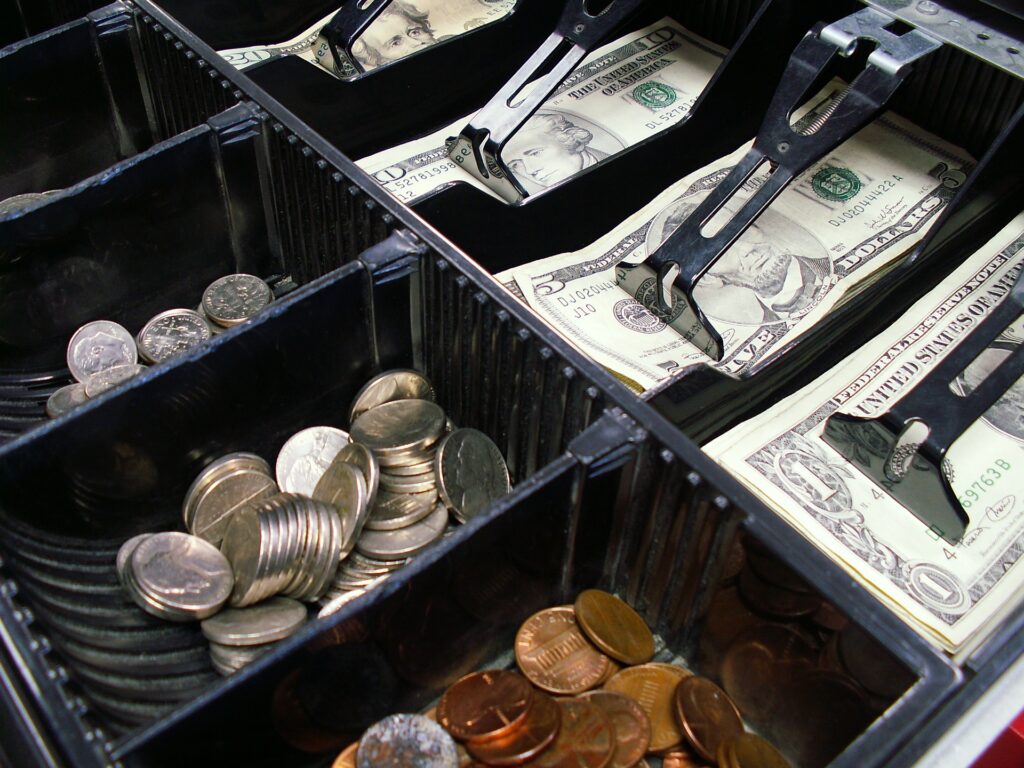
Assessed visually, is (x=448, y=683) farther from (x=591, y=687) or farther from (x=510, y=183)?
(x=510, y=183)

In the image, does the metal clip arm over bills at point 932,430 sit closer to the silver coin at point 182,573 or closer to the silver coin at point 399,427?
the silver coin at point 399,427

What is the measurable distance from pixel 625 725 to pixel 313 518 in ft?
0.93

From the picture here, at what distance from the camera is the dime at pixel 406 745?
0.65 m

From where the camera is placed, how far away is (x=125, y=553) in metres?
0.77

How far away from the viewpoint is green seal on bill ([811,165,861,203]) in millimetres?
1214

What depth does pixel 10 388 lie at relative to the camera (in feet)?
3.23

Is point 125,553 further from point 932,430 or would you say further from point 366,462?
point 932,430

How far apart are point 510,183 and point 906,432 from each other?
53cm

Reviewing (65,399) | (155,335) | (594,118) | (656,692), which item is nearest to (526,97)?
(594,118)

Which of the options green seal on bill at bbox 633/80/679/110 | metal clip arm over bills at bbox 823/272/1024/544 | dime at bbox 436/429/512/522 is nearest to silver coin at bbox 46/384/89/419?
dime at bbox 436/429/512/522

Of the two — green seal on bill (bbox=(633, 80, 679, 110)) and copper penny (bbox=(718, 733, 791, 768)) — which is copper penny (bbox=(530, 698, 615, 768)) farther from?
green seal on bill (bbox=(633, 80, 679, 110))

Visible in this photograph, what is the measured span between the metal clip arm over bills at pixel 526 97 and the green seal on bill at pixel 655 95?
0.18 m

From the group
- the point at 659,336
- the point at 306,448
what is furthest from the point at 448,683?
the point at 659,336

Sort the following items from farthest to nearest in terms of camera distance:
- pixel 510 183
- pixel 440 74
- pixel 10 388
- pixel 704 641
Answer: pixel 440 74, pixel 510 183, pixel 10 388, pixel 704 641
